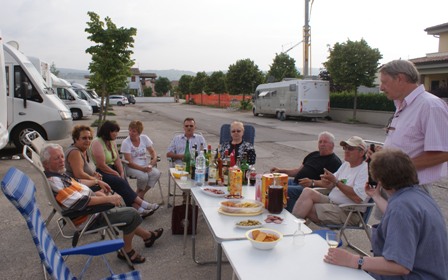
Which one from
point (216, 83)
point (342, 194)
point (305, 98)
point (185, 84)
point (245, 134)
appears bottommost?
point (342, 194)

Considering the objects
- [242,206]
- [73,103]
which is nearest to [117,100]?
[73,103]

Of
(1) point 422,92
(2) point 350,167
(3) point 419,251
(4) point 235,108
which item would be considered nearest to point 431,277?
(3) point 419,251

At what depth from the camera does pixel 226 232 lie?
242 cm

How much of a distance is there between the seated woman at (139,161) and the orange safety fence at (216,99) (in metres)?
33.6

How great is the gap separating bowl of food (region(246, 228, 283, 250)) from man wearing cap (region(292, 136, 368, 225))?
1289 mm

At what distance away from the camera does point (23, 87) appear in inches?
368

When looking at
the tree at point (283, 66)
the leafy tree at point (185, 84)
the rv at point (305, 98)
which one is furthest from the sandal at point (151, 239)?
the leafy tree at point (185, 84)

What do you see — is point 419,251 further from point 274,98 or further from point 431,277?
point 274,98

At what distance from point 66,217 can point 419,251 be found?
272 centimetres

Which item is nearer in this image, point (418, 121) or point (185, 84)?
point (418, 121)

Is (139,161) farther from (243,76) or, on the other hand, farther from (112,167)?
(243,76)

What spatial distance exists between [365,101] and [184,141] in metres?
18.3

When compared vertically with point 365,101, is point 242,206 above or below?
below

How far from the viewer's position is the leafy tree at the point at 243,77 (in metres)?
34.3
